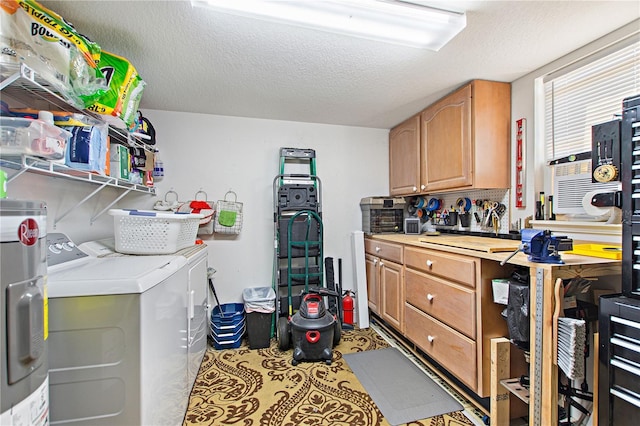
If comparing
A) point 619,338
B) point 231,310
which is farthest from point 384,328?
point 619,338

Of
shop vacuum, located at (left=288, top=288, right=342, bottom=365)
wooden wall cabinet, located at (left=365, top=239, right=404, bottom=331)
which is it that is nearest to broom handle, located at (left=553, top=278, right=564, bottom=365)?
wooden wall cabinet, located at (left=365, top=239, right=404, bottom=331)

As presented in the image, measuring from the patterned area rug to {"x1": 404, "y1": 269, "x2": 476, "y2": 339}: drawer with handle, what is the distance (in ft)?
1.69

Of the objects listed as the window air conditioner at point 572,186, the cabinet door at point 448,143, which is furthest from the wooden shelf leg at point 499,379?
the cabinet door at point 448,143

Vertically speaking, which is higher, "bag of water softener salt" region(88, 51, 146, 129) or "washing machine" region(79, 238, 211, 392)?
"bag of water softener salt" region(88, 51, 146, 129)

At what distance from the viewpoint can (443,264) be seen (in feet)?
6.17

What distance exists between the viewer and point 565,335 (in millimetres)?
1162

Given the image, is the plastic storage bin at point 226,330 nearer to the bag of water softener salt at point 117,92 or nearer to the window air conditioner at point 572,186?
the bag of water softener salt at point 117,92

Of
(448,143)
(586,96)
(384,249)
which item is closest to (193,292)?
(384,249)

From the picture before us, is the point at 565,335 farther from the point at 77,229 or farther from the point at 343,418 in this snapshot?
the point at 77,229

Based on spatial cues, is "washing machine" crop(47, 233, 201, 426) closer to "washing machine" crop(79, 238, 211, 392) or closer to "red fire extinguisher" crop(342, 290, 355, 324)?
"washing machine" crop(79, 238, 211, 392)

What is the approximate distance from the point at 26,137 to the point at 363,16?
1453 mm

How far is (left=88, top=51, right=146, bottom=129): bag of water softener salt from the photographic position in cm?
144

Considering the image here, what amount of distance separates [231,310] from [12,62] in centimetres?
229

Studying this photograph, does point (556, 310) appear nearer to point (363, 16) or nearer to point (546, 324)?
point (546, 324)
